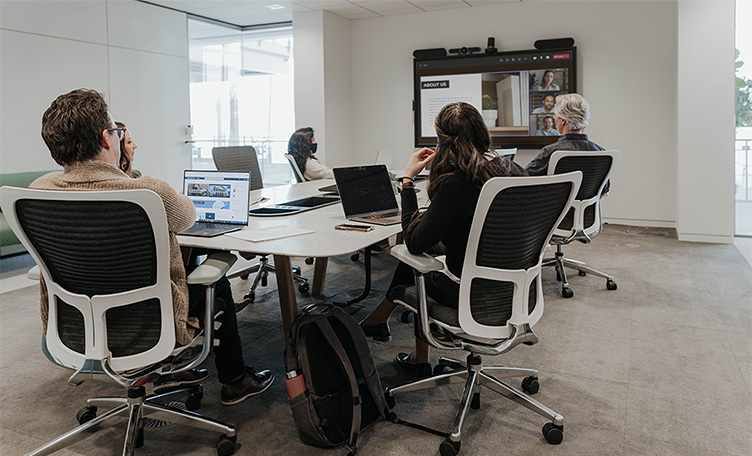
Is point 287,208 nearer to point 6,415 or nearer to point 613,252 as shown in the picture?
point 6,415

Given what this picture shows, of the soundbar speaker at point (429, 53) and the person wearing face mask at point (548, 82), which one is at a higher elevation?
the soundbar speaker at point (429, 53)

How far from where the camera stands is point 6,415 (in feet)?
7.98

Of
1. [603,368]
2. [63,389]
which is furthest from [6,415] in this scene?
[603,368]

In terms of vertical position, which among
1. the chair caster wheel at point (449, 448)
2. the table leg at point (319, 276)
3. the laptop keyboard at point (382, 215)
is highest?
the laptop keyboard at point (382, 215)

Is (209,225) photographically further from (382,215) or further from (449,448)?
(449,448)

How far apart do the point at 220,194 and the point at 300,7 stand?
5.06 m

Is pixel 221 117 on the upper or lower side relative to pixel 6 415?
upper

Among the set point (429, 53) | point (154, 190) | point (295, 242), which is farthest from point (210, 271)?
point (429, 53)

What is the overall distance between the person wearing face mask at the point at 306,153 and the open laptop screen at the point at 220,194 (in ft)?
7.27

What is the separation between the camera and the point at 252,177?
458cm

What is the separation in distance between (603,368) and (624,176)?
4.33 m

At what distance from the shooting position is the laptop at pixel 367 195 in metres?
2.96

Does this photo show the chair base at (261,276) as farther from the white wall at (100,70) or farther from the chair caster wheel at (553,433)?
the white wall at (100,70)

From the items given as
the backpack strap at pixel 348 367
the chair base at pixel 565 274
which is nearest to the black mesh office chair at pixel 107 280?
the backpack strap at pixel 348 367
